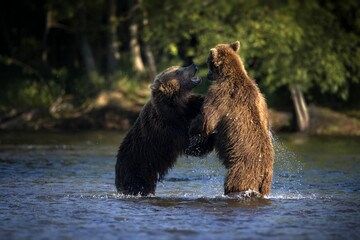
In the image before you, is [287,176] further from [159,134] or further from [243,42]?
[243,42]

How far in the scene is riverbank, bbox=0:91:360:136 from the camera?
75.8 feet

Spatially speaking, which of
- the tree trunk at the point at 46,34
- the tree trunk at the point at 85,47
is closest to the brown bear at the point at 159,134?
the tree trunk at the point at 85,47

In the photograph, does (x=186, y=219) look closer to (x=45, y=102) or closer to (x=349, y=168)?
(x=349, y=168)

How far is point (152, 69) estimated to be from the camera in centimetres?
2577

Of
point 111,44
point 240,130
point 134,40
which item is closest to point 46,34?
point 111,44

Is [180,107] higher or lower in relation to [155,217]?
higher

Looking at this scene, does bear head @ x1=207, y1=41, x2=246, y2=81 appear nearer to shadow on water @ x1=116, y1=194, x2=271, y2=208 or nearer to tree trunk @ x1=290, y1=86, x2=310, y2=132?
shadow on water @ x1=116, y1=194, x2=271, y2=208

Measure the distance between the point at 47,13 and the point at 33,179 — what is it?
53.2 feet

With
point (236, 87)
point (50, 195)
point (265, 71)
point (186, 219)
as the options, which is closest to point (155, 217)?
point (186, 219)

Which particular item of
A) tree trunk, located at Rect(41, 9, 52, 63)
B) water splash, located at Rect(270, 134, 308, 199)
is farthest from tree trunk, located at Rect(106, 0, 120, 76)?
water splash, located at Rect(270, 134, 308, 199)

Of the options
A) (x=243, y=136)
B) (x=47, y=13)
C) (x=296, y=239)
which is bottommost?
(x=296, y=239)

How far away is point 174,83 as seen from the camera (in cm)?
937

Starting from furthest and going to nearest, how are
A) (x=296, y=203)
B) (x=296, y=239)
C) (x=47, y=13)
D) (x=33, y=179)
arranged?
(x=47, y=13), (x=33, y=179), (x=296, y=203), (x=296, y=239)

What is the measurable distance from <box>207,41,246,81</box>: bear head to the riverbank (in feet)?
45.6
